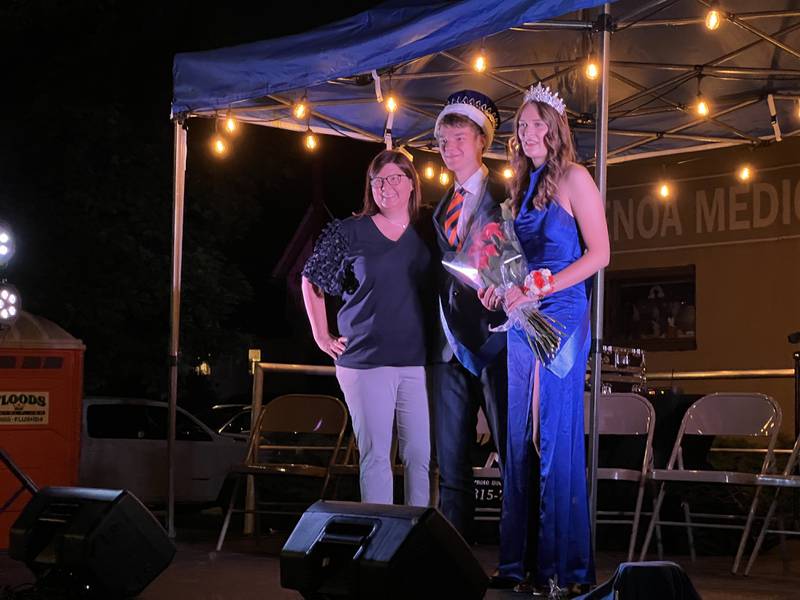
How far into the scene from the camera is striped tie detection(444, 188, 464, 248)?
5.57 m

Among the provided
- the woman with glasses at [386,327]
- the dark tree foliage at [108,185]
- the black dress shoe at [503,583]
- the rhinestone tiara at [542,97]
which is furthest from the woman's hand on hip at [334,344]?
the dark tree foliage at [108,185]

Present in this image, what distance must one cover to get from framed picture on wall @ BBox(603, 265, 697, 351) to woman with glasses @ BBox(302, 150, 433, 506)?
9.63m

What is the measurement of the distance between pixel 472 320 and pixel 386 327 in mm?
418

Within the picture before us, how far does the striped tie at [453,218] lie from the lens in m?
5.57

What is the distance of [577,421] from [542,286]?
61 cm

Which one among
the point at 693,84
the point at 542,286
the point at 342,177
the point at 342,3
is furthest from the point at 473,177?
the point at 342,177

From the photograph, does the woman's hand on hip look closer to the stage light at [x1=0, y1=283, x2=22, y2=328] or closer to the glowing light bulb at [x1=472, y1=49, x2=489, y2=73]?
the stage light at [x1=0, y1=283, x2=22, y2=328]

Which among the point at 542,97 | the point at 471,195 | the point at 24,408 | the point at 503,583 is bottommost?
the point at 503,583

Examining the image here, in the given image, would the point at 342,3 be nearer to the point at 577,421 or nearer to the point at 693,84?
the point at 693,84

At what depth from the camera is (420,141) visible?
31.4 feet

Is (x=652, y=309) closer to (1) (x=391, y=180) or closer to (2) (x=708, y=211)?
(2) (x=708, y=211)

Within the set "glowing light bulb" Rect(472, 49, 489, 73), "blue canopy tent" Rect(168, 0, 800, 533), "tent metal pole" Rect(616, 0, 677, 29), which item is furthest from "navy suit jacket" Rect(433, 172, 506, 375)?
"glowing light bulb" Rect(472, 49, 489, 73)

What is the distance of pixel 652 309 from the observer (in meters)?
15.3

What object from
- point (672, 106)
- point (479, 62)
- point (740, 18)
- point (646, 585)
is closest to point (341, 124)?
point (479, 62)
